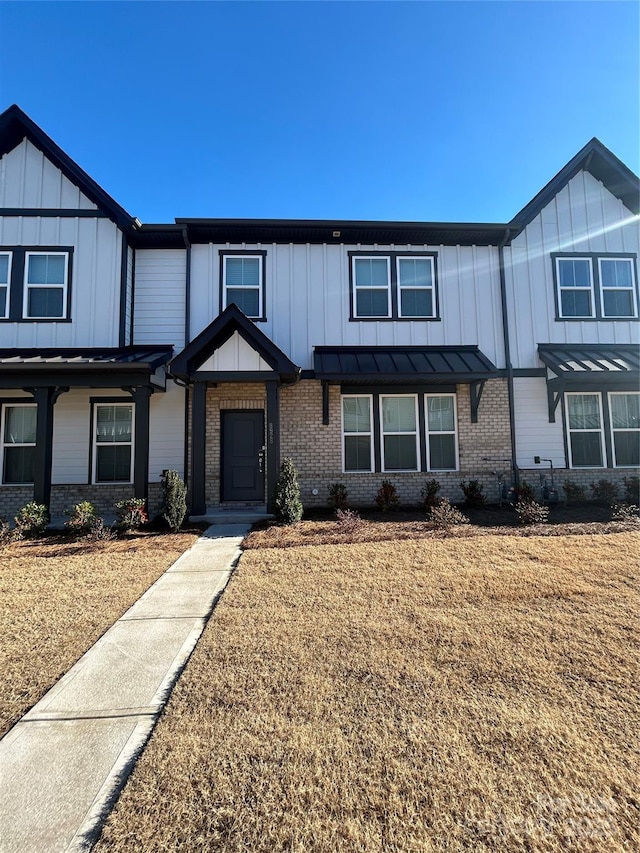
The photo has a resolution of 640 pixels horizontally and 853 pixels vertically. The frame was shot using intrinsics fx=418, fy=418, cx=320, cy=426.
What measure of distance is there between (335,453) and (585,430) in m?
6.63

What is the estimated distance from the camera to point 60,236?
10.2 meters

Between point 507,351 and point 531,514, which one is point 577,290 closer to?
point 507,351

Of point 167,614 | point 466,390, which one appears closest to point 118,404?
point 167,614

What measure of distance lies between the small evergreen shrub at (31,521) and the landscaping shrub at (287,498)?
452 centimetres

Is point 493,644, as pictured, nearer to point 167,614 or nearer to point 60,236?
point 167,614

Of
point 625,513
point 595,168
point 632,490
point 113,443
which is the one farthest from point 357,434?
point 595,168

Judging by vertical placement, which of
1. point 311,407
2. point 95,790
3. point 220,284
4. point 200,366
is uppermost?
point 220,284

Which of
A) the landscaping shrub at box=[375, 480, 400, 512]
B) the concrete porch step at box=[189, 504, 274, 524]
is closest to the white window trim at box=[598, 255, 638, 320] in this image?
the landscaping shrub at box=[375, 480, 400, 512]

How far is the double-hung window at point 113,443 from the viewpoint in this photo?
10.1m

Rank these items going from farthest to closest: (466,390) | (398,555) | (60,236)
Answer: (466,390) < (60,236) < (398,555)

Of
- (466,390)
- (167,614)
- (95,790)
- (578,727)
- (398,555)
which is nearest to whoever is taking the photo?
(95,790)

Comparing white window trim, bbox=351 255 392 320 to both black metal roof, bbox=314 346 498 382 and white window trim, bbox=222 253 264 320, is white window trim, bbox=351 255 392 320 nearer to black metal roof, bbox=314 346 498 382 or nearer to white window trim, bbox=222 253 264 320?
black metal roof, bbox=314 346 498 382

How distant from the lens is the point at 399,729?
257cm

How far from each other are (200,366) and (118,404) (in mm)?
2857
